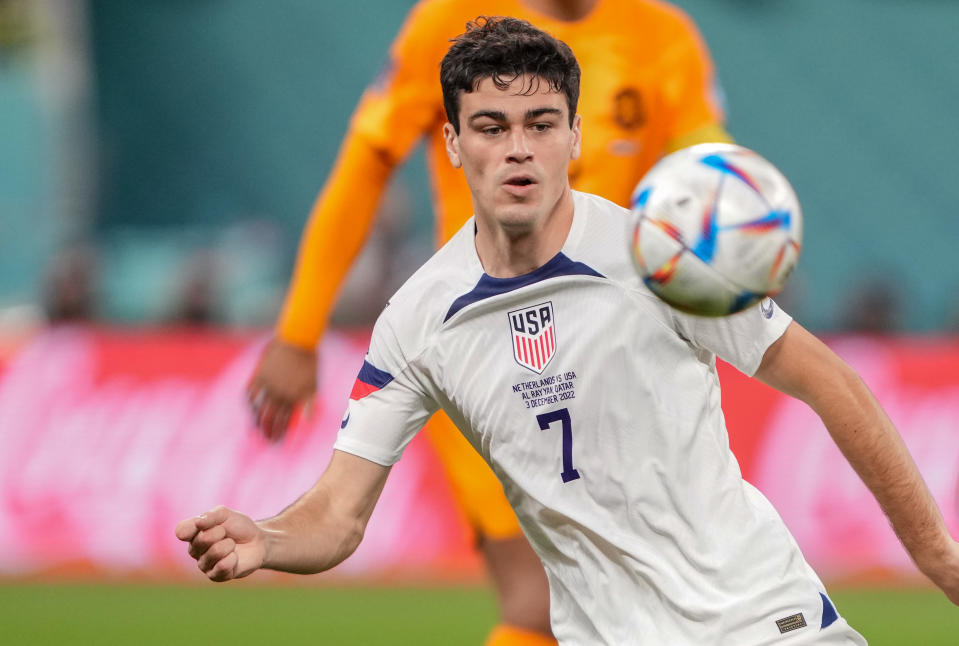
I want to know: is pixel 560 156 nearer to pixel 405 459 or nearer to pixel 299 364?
pixel 299 364

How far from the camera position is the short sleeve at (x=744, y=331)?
341 cm

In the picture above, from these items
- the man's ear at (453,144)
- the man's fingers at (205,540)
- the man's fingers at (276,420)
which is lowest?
the man's fingers at (205,540)

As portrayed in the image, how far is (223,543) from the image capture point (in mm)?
3312

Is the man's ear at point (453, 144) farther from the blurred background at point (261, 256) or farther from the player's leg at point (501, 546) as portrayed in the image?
the blurred background at point (261, 256)

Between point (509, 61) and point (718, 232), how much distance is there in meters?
0.71

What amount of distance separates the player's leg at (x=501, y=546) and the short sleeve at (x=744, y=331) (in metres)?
1.33

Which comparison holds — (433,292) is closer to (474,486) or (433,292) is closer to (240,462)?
(474,486)

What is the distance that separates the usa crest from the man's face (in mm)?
199

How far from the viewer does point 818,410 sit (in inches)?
137

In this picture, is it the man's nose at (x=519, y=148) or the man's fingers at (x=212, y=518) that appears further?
the man's nose at (x=519, y=148)

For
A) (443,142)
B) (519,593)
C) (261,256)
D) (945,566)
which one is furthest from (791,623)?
(261,256)

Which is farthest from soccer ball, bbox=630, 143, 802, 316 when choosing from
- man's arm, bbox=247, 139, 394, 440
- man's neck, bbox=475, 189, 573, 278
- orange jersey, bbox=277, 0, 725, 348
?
man's arm, bbox=247, 139, 394, 440

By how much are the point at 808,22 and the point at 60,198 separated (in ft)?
30.3

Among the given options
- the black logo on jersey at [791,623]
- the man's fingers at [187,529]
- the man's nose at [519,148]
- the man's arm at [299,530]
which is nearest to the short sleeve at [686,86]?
the man's nose at [519,148]
